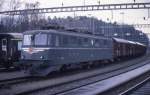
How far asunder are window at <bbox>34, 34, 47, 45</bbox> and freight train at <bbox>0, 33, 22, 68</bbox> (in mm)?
6109

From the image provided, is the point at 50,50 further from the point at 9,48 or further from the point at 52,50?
the point at 9,48

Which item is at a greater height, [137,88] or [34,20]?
[34,20]

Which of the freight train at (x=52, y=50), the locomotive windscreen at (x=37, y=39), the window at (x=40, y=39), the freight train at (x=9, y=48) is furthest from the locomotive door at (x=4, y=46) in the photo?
the window at (x=40, y=39)

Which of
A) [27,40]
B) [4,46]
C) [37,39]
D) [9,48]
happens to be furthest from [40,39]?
[4,46]

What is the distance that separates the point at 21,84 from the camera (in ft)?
66.8

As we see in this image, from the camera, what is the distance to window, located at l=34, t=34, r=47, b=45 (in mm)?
24484

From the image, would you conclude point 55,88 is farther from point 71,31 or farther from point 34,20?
point 34,20

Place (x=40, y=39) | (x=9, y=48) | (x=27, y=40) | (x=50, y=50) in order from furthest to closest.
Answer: (x=9, y=48)
(x=27, y=40)
(x=40, y=39)
(x=50, y=50)

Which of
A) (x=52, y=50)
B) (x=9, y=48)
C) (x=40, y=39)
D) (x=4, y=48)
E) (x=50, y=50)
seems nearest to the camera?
(x=50, y=50)

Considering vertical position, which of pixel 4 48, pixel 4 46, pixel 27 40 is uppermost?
pixel 27 40

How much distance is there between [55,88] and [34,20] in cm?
5307

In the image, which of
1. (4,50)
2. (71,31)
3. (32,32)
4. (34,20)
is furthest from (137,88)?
(34,20)

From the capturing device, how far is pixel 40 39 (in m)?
24.7

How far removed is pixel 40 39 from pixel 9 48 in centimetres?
641
